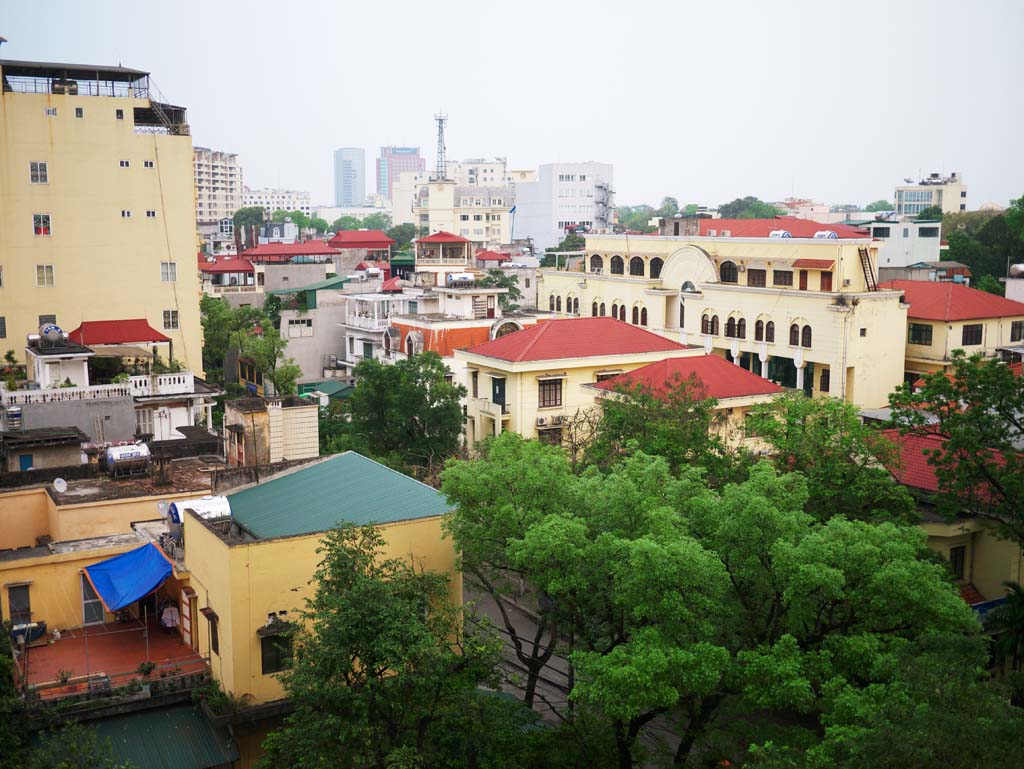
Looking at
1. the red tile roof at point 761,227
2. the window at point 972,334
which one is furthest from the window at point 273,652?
the red tile roof at point 761,227

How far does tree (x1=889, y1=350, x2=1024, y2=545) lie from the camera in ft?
76.5

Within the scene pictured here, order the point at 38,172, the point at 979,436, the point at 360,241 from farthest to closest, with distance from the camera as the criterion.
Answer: the point at 360,241, the point at 38,172, the point at 979,436

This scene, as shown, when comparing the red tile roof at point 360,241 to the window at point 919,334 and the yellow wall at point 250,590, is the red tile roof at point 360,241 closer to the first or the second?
the window at point 919,334

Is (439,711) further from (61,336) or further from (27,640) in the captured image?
(61,336)

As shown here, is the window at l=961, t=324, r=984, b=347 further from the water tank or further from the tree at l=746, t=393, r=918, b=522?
the water tank

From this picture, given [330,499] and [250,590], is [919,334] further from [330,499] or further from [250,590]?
[250,590]

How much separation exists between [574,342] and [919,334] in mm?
19617

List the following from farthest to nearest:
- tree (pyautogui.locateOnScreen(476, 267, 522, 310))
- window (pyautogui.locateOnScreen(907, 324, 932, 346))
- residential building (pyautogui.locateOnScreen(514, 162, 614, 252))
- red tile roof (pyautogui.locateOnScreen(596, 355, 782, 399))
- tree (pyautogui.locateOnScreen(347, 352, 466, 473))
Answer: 1. residential building (pyautogui.locateOnScreen(514, 162, 614, 252))
2. tree (pyautogui.locateOnScreen(476, 267, 522, 310))
3. window (pyautogui.locateOnScreen(907, 324, 932, 346))
4. tree (pyautogui.locateOnScreen(347, 352, 466, 473))
5. red tile roof (pyautogui.locateOnScreen(596, 355, 782, 399))

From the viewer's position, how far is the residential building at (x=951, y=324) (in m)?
51.0

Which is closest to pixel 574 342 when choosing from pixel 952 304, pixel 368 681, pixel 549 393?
pixel 549 393

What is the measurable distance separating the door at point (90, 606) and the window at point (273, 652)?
536 cm

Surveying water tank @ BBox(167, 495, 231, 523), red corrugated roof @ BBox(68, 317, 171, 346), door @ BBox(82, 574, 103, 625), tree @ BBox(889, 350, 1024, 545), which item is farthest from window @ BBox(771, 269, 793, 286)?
door @ BBox(82, 574, 103, 625)

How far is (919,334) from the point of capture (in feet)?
172

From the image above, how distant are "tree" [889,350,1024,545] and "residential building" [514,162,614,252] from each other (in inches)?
4727
